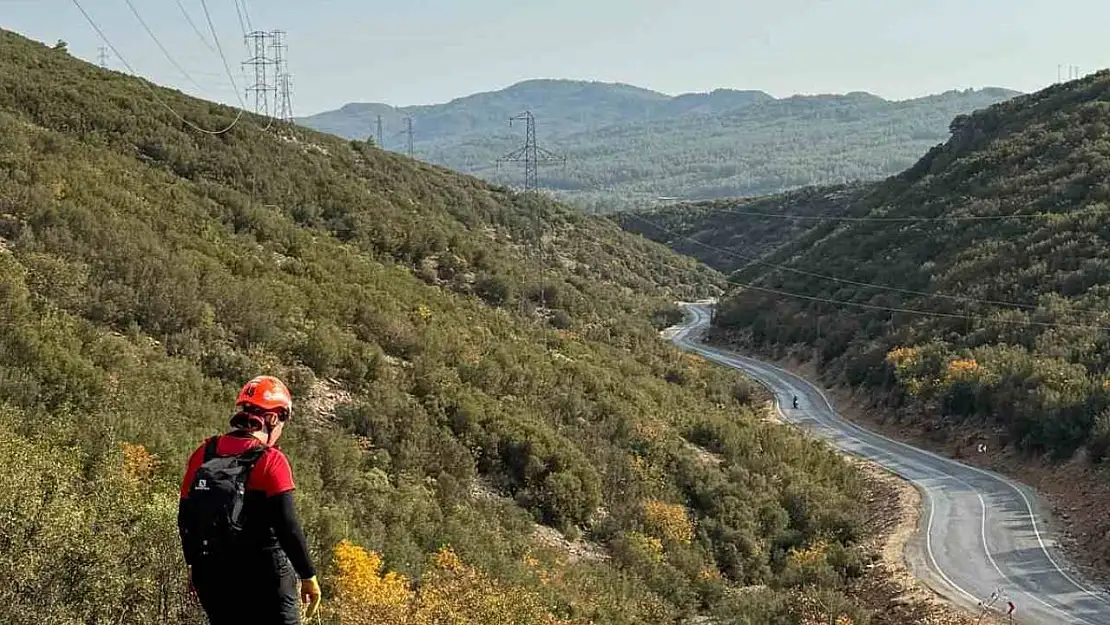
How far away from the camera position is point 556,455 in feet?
56.2

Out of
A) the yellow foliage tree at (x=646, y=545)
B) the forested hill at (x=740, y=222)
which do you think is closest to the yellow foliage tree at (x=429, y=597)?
the yellow foliage tree at (x=646, y=545)

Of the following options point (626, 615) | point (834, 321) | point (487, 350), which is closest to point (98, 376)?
point (626, 615)

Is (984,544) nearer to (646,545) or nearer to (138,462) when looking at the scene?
(646,545)

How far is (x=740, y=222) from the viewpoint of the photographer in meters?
131

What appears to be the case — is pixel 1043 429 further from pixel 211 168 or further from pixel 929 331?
pixel 211 168

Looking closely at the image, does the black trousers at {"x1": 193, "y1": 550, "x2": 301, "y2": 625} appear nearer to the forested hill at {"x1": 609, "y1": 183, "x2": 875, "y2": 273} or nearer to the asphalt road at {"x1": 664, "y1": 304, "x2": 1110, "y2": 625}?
the asphalt road at {"x1": 664, "y1": 304, "x2": 1110, "y2": 625}

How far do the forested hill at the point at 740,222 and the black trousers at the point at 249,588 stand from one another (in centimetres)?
10780

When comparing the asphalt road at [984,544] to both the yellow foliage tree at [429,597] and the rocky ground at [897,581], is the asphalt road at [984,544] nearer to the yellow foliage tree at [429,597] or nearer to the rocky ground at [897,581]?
the rocky ground at [897,581]

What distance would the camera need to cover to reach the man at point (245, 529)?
3980mm

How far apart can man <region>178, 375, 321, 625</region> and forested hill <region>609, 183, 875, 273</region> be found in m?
108

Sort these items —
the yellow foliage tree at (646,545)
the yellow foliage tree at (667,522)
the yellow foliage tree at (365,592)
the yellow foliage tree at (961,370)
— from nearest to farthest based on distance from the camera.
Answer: the yellow foliage tree at (365,592) < the yellow foliage tree at (646,545) < the yellow foliage tree at (667,522) < the yellow foliage tree at (961,370)

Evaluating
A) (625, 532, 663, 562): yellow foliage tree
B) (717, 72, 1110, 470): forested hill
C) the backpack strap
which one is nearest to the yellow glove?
the backpack strap

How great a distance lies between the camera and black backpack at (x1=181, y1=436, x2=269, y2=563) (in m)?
3.96

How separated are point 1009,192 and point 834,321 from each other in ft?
51.3
